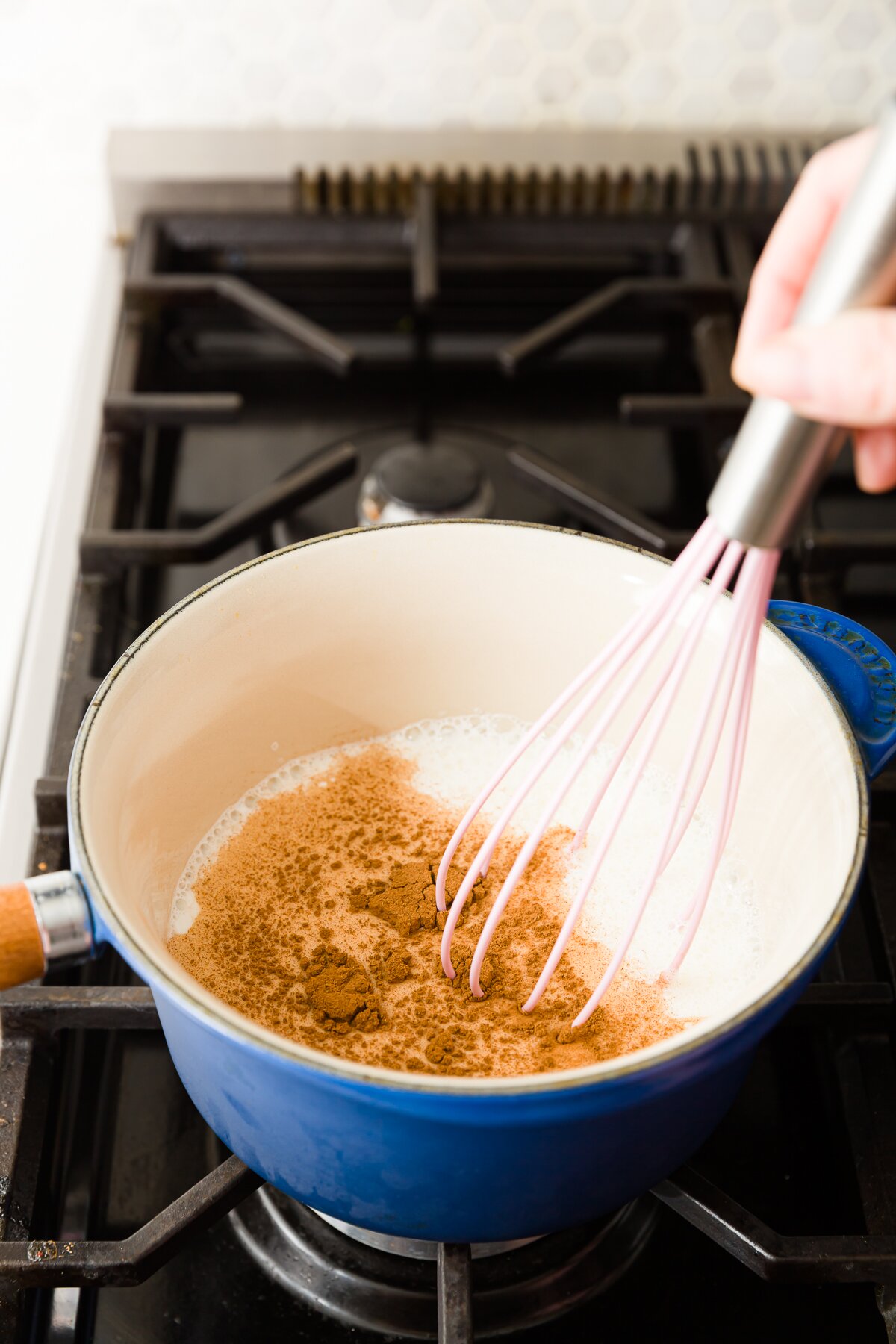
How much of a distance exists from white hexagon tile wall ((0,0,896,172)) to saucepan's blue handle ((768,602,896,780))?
1.73ft

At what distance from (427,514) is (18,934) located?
375 mm

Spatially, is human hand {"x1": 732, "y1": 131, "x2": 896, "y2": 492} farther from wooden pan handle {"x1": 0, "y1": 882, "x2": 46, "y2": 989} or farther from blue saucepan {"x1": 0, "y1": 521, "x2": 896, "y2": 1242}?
wooden pan handle {"x1": 0, "y1": 882, "x2": 46, "y2": 989}

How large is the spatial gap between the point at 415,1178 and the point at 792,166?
2.37 feet

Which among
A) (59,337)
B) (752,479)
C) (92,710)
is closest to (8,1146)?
(92,710)

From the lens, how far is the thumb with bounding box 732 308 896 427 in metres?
0.31

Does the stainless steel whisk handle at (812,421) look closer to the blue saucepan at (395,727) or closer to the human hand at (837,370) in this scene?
the human hand at (837,370)

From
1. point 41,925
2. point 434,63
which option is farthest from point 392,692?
point 434,63

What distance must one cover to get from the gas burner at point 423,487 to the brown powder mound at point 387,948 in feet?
0.62

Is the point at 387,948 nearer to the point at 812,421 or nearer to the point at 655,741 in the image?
the point at 655,741

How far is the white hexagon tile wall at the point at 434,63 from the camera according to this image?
0.82 m

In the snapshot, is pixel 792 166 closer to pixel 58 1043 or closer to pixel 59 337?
pixel 59 337

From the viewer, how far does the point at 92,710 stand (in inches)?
17.2

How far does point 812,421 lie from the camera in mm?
337

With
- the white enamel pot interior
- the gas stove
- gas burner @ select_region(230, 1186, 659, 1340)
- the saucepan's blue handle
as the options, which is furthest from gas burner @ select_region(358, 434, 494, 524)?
gas burner @ select_region(230, 1186, 659, 1340)
